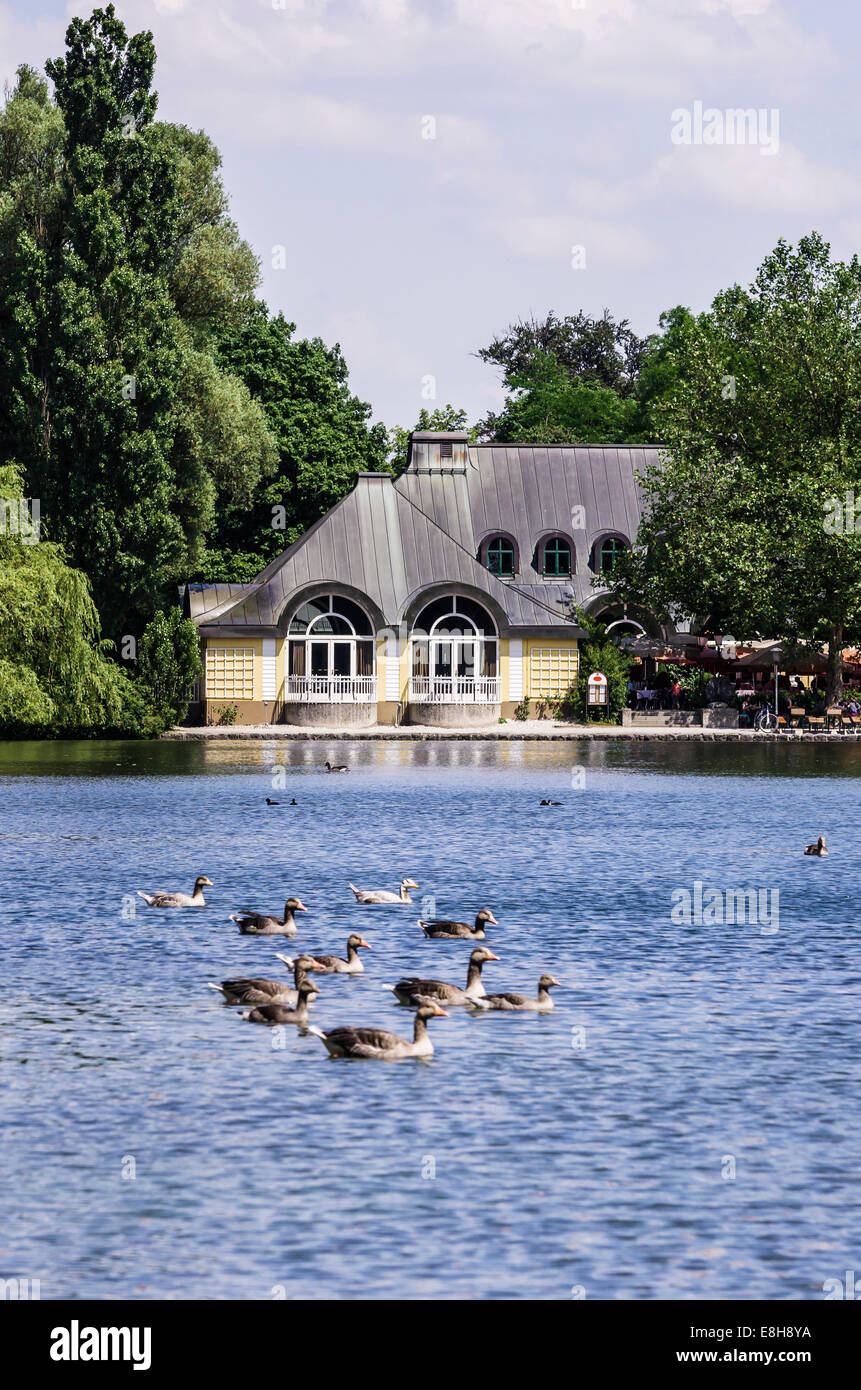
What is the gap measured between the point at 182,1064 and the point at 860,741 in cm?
5231

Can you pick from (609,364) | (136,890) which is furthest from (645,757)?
(609,364)

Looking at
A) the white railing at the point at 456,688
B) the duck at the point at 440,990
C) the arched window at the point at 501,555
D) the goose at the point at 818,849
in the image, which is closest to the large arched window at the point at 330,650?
the white railing at the point at 456,688

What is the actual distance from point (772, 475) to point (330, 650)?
17.5 metres

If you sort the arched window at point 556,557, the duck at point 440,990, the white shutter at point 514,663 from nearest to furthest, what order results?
the duck at point 440,990
the white shutter at point 514,663
the arched window at point 556,557

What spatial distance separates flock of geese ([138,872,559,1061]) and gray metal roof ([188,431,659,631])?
1921 inches

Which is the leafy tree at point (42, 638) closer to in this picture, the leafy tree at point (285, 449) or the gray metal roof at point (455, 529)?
the gray metal roof at point (455, 529)

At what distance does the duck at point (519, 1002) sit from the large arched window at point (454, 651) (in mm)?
53396

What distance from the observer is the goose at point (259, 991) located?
56.1ft

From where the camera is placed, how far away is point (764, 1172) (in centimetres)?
1227

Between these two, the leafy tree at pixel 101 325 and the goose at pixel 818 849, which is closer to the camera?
the goose at pixel 818 849

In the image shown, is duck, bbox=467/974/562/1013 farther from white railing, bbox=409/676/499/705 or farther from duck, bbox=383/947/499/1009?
white railing, bbox=409/676/499/705

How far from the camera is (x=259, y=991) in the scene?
675 inches

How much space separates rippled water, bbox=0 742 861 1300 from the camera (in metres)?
10.7

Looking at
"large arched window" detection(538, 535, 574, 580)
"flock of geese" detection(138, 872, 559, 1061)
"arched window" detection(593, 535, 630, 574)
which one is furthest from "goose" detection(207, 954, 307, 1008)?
"arched window" detection(593, 535, 630, 574)
